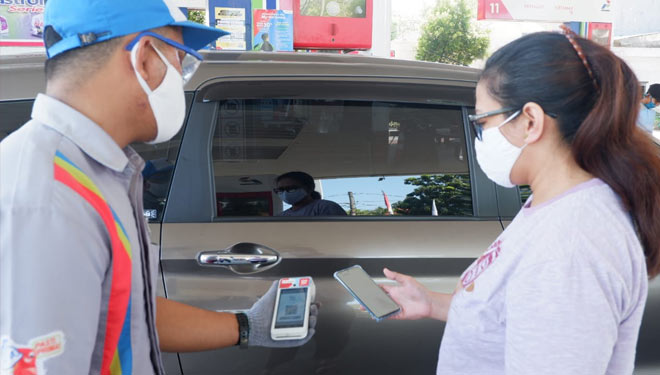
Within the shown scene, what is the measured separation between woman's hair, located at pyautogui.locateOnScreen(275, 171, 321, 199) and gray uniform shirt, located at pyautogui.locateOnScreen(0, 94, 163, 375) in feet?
3.46

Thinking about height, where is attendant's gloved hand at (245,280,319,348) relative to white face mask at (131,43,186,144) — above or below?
below

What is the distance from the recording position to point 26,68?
185 cm

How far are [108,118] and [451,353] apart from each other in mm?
882

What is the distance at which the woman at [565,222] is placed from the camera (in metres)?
0.85

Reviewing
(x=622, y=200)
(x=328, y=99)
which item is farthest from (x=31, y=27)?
(x=622, y=200)

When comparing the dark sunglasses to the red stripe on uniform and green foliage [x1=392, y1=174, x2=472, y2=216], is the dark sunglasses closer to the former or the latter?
green foliage [x1=392, y1=174, x2=472, y2=216]

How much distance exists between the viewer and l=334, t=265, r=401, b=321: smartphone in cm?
140

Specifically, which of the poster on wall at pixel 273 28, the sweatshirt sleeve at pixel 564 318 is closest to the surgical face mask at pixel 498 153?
the sweatshirt sleeve at pixel 564 318

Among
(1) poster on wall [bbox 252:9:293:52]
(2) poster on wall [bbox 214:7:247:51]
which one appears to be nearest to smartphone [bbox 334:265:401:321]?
(1) poster on wall [bbox 252:9:293:52]

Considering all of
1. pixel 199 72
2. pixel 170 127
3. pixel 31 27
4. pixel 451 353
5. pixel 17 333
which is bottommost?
pixel 451 353

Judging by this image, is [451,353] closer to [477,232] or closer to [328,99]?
[477,232]

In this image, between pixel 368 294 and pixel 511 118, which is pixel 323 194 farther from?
pixel 511 118

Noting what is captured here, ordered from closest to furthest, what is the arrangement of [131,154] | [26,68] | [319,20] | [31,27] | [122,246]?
[122,246]
[131,154]
[26,68]
[31,27]
[319,20]

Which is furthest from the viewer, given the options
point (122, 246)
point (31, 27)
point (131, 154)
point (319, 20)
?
point (319, 20)
